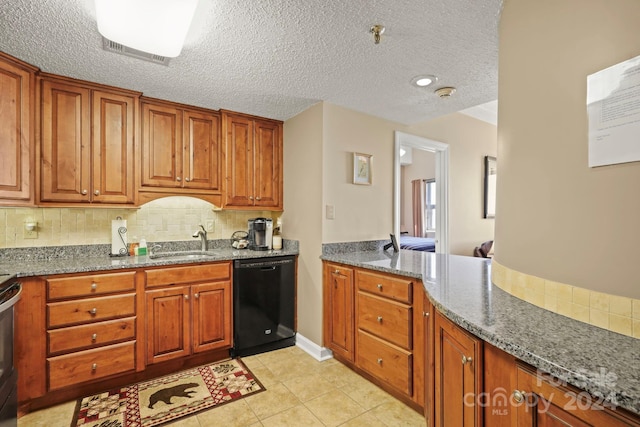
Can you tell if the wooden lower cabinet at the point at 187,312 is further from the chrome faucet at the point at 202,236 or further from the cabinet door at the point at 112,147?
the cabinet door at the point at 112,147

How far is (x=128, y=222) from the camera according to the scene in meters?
2.88

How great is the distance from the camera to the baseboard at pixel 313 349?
280 centimetres

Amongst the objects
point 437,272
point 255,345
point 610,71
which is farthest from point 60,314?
point 610,71

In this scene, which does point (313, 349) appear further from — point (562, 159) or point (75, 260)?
point (562, 159)

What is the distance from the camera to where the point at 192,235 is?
3.20 m

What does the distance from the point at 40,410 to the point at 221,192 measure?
2055 mm

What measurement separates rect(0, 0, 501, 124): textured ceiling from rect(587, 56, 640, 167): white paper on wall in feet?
2.62

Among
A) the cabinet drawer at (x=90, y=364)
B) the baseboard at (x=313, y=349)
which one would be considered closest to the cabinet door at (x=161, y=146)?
the cabinet drawer at (x=90, y=364)

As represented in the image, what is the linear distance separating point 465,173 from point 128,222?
156 inches

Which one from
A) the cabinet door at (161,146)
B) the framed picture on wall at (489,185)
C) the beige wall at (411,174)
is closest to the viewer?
the cabinet door at (161,146)

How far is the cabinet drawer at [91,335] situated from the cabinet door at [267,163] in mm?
1568

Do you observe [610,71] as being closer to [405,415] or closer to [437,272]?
[437,272]

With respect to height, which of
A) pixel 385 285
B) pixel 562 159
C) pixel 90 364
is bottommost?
pixel 90 364

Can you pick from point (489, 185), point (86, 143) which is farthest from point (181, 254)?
point (489, 185)
